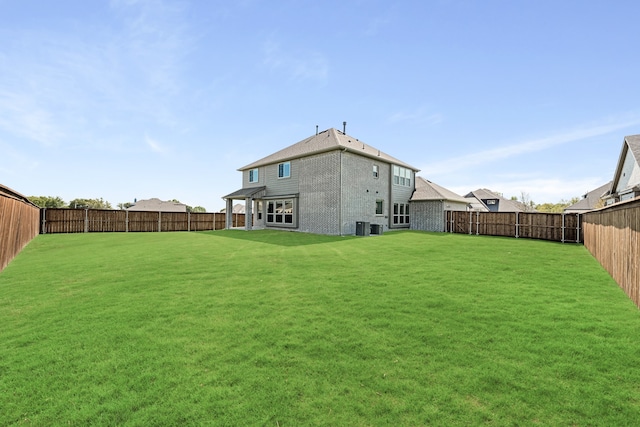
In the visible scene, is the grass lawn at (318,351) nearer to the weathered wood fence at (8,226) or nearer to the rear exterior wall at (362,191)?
the weathered wood fence at (8,226)

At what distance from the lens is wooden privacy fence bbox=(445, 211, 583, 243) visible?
17078 mm

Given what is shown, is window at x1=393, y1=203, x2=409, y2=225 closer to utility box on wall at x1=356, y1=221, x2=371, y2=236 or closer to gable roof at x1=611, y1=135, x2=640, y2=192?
utility box on wall at x1=356, y1=221, x2=371, y2=236

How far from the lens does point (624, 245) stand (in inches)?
252

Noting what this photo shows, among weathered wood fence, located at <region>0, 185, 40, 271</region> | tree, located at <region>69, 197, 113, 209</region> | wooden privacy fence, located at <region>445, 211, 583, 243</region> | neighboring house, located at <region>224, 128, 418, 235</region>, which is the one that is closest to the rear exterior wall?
neighboring house, located at <region>224, 128, 418, 235</region>

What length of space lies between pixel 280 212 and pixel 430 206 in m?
13.6

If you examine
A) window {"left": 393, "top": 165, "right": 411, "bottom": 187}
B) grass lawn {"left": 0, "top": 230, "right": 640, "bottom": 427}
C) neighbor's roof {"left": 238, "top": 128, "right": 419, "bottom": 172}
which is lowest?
grass lawn {"left": 0, "top": 230, "right": 640, "bottom": 427}

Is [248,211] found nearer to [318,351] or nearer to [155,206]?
[318,351]

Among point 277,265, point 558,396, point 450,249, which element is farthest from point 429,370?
point 450,249

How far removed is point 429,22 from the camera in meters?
11.3

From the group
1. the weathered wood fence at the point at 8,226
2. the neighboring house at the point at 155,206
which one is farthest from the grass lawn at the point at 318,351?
the neighboring house at the point at 155,206

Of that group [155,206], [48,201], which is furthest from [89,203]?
[155,206]

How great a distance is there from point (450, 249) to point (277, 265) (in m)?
8.15

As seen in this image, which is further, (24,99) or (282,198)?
(282,198)

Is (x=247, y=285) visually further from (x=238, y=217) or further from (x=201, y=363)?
(x=238, y=217)
